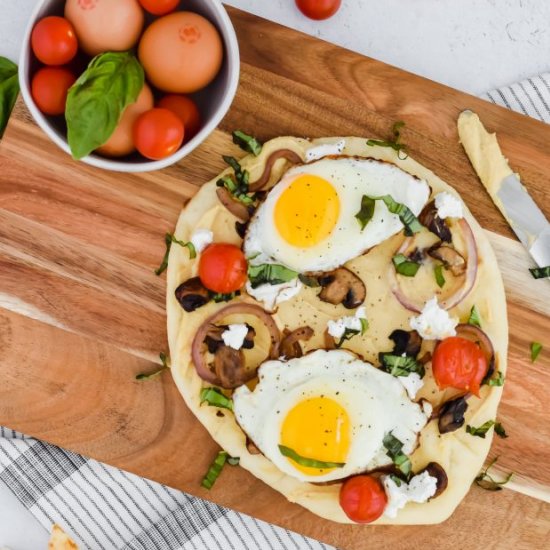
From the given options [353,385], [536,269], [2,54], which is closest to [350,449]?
[353,385]

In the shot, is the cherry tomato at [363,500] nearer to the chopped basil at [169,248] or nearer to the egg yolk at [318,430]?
the egg yolk at [318,430]

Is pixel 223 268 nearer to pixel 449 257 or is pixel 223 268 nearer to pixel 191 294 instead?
pixel 191 294

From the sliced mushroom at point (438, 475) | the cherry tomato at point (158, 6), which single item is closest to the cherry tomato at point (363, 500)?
the sliced mushroom at point (438, 475)

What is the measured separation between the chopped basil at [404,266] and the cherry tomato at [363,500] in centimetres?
72

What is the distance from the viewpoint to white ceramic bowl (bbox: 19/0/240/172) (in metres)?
2.58

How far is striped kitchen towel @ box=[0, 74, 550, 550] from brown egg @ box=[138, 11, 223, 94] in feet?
3.79

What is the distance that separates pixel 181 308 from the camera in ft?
9.55

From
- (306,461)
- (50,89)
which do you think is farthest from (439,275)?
(50,89)

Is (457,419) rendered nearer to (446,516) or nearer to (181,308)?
(446,516)

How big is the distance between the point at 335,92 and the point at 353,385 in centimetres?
104

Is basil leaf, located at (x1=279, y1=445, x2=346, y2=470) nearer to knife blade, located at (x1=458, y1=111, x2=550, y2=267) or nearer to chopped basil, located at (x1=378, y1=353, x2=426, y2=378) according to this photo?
chopped basil, located at (x1=378, y1=353, x2=426, y2=378)

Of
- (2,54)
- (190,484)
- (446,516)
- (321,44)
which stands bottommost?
(190,484)

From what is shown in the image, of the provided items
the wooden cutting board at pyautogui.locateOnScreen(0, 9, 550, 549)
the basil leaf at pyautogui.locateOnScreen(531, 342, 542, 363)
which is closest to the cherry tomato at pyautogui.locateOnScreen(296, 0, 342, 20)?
the wooden cutting board at pyautogui.locateOnScreen(0, 9, 550, 549)

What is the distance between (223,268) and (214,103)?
0.54 meters
